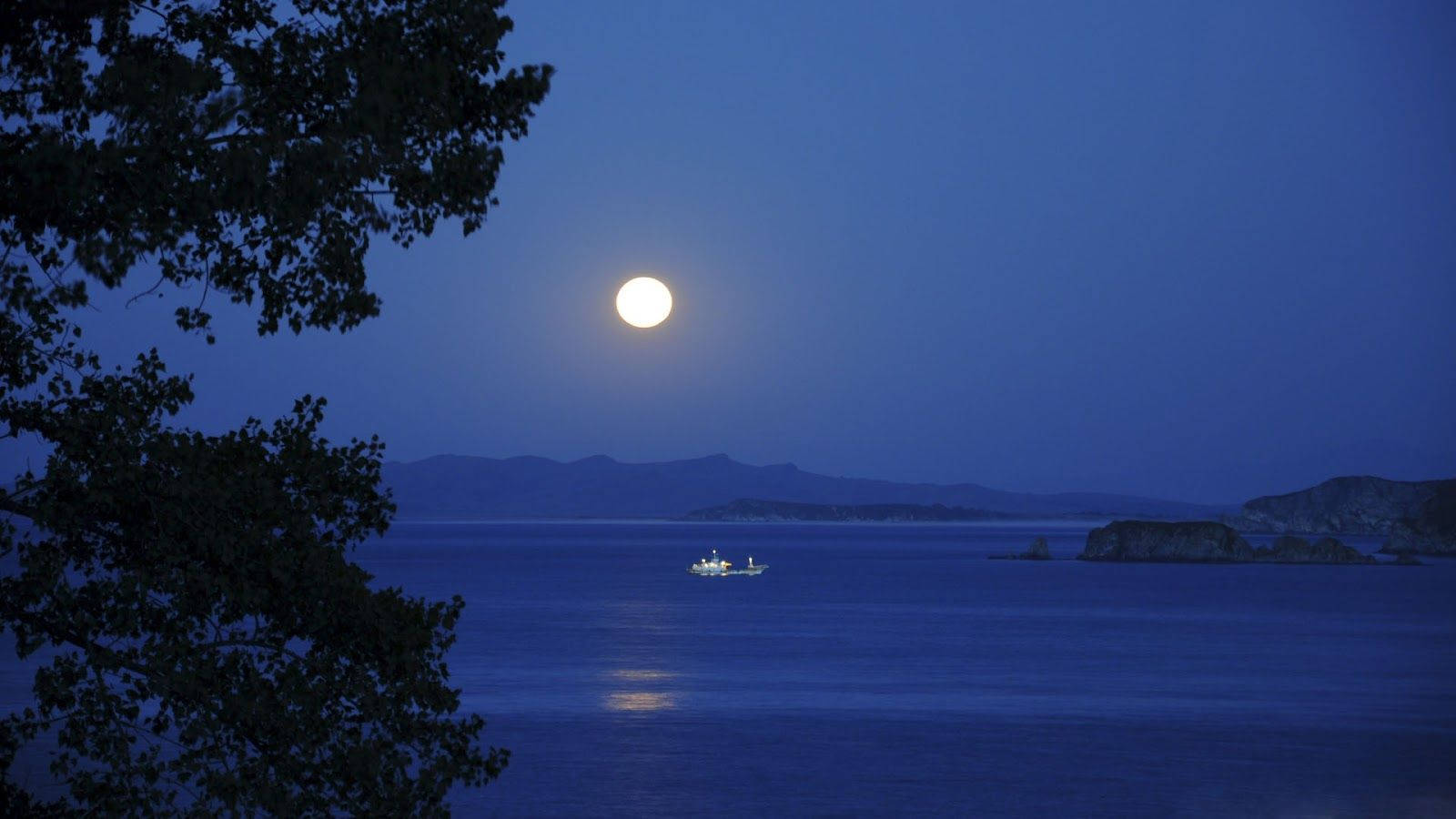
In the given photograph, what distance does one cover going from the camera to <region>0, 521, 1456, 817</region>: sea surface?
35344 mm

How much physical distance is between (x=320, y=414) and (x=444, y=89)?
3192 mm

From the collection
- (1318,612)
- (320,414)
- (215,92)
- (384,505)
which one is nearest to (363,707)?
(384,505)

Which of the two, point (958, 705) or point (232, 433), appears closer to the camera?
point (232, 433)

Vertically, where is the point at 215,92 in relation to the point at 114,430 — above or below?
above

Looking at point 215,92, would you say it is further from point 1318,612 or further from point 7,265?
point 1318,612

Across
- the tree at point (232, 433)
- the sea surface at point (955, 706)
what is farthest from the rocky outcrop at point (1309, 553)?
the tree at point (232, 433)

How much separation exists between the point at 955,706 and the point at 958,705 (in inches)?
11.8

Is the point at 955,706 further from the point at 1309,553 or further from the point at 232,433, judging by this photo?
the point at 1309,553

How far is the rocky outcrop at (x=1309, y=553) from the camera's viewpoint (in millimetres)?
193625

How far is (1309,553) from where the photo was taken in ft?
646

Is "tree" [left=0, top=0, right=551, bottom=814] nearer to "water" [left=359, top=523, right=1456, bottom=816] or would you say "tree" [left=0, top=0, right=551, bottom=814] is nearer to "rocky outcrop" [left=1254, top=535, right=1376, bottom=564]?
"water" [left=359, top=523, right=1456, bottom=816]

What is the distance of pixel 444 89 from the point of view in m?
10.7

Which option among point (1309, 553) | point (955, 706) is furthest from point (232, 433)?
point (1309, 553)

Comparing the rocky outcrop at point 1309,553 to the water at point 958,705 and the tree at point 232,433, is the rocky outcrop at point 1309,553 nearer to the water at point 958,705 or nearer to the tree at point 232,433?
the water at point 958,705
